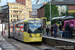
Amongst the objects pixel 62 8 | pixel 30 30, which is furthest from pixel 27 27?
pixel 62 8

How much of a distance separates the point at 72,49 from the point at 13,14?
272 feet

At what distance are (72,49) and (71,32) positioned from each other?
215 inches

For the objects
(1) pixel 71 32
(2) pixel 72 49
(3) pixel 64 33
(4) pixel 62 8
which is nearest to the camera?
(2) pixel 72 49

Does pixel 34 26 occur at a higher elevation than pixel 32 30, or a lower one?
higher

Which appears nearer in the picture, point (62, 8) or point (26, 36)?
point (26, 36)

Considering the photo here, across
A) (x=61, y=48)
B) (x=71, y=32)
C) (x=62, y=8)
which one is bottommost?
(x=61, y=48)

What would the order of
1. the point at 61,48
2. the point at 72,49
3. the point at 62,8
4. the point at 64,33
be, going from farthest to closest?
the point at 62,8
the point at 64,33
the point at 61,48
the point at 72,49

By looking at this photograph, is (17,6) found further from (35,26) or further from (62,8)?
(35,26)

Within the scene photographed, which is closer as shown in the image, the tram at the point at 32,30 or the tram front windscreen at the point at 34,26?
the tram at the point at 32,30

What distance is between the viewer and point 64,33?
1708 cm

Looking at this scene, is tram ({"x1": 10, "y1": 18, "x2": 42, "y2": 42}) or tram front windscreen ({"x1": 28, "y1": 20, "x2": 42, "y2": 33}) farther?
tram front windscreen ({"x1": 28, "y1": 20, "x2": 42, "y2": 33})

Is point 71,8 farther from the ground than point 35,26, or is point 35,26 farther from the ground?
point 71,8

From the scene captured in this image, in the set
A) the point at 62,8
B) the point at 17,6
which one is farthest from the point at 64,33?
the point at 17,6

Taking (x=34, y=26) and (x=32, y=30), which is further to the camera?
(x=34, y=26)
